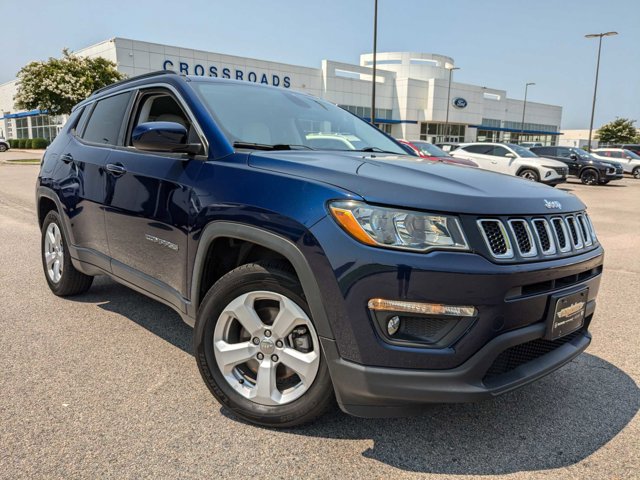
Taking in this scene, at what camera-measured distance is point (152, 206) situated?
9.96 ft

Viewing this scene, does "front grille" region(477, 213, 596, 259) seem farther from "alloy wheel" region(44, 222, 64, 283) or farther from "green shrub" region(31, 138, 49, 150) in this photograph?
"green shrub" region(31, 138, 49, 150)

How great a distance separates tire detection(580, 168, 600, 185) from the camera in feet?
70.1

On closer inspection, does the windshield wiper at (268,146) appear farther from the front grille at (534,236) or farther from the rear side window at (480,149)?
the rear side window at (480,149)

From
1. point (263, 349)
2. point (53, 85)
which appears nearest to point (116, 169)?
point (263, 349)

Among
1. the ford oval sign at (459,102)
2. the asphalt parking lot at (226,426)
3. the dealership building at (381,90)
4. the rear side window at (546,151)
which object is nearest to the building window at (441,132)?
the dealership building at (381,90)

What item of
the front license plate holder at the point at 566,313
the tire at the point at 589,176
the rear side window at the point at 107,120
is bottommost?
the tire at the point at 589,176

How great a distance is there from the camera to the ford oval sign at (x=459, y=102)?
2258 inches

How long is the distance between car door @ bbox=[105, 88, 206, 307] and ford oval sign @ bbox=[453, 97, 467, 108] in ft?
190

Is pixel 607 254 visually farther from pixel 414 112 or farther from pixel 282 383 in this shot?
pixel 414 112

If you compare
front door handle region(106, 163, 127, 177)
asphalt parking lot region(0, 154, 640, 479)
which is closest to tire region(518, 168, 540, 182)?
asphalt parking lot region(0, 154, 640, 479)

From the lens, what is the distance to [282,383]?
2.54 meters

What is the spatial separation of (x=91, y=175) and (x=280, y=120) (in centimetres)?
151

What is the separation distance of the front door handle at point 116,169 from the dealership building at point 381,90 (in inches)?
1529

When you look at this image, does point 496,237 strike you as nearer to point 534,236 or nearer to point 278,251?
point 534,236
